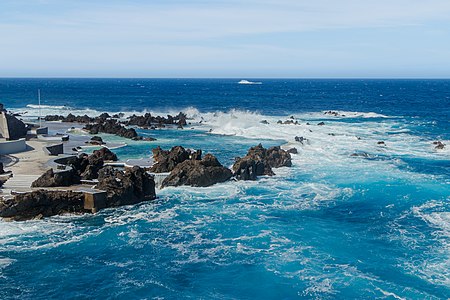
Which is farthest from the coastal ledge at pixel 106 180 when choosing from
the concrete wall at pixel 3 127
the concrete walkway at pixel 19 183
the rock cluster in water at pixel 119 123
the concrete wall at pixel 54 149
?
the rock cluster in water at pixel 119 123

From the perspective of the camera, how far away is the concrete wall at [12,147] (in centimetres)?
4389

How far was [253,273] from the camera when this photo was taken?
24.4m

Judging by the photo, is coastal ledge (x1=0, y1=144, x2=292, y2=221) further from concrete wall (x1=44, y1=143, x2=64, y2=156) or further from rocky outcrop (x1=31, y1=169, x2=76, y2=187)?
concrete wall (x1=44, y1=143, x2=64, y2=156)

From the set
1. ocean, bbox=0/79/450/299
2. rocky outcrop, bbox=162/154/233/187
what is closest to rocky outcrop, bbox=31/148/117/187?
ocean, bbox=0/79/450/299

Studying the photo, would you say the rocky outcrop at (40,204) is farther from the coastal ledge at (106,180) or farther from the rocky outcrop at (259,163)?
the rocky outcrop at (259,163)

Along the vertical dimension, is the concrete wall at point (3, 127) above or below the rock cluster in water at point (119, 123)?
above

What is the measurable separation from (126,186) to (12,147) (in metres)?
15.5

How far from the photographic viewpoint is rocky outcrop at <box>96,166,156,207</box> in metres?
33.9

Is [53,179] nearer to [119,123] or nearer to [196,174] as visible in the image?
[196,174]

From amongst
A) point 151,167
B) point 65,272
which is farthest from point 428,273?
point 151,167

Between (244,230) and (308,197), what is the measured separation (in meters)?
8.75

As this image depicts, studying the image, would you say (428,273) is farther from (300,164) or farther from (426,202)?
(300,164)

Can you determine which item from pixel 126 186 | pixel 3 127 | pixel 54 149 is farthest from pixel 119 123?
pixel 126 186

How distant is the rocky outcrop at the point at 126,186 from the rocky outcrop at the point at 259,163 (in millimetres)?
8407
